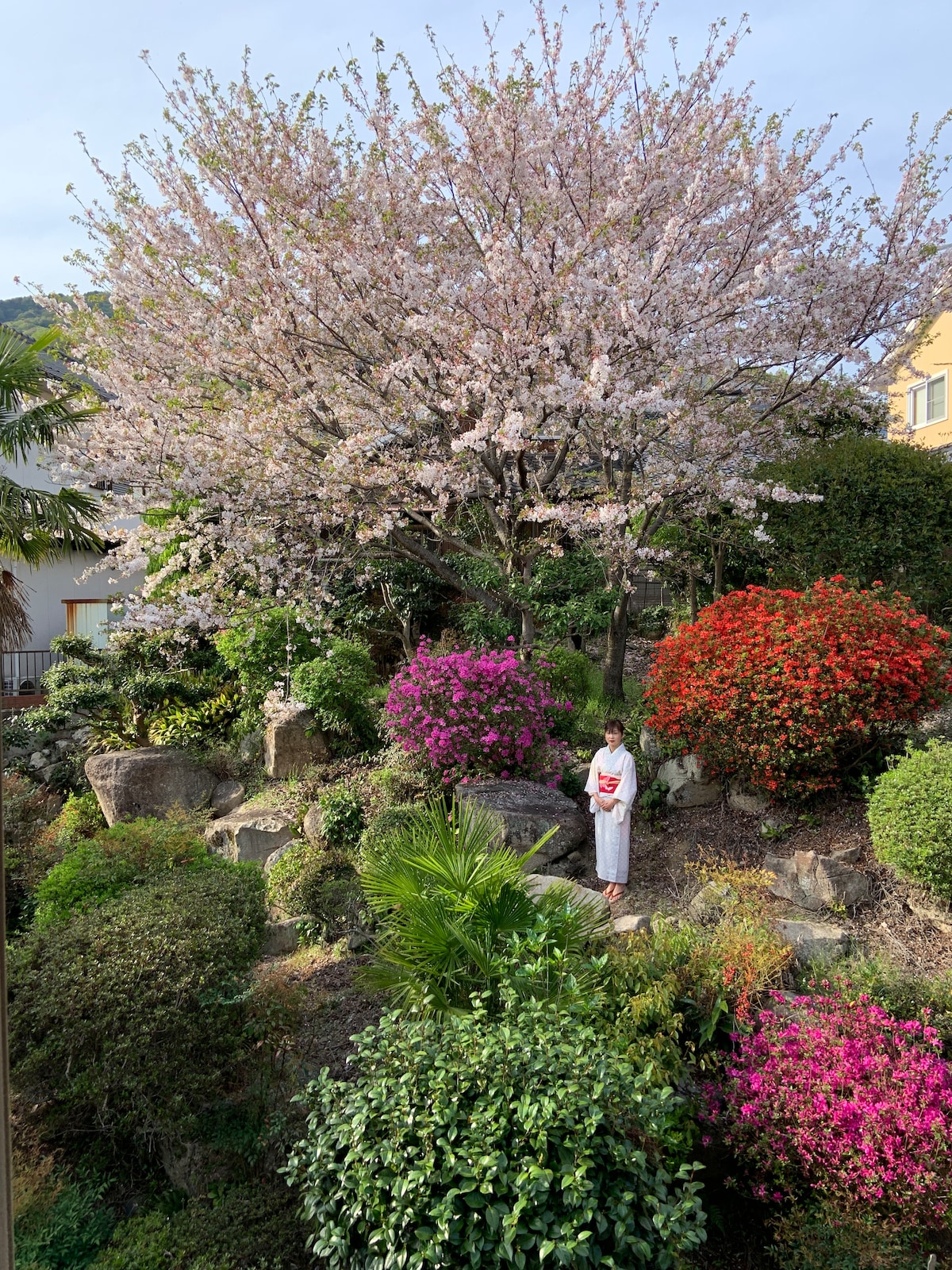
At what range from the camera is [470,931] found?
15.1 ft

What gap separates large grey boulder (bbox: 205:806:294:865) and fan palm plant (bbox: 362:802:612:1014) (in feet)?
11.1

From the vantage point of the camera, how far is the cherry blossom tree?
7.21 metres

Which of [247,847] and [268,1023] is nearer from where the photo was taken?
[268,1023]

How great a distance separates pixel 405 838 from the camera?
6242 millimetres

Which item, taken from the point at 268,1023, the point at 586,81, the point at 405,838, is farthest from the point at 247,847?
the point at 586,81

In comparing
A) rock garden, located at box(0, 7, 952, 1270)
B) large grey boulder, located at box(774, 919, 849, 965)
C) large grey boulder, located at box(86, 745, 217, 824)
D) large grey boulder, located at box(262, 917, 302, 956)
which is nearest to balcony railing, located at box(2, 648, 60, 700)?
rock garden, located at box(0, 7, 952, 1270)

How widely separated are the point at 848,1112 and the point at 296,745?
23.2ft

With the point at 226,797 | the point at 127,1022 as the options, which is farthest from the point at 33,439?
the point at 127,1022

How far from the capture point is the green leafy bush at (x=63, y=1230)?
3725 millimetres

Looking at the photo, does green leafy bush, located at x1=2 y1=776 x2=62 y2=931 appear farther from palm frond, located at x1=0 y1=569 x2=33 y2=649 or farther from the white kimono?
the white kimono

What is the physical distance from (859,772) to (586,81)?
6.92 meters

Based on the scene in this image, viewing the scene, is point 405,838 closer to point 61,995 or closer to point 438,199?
point 61,995

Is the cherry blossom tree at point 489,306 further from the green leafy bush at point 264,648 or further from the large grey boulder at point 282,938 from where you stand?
the large grey boulder at point 282,938

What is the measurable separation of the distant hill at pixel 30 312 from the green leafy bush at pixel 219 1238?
310 inches
